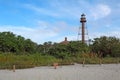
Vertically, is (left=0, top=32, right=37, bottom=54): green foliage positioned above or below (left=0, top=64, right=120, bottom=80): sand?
above

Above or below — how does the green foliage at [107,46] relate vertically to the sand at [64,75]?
above

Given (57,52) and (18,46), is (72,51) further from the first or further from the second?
(18,46)

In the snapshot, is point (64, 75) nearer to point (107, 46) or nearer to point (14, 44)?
point (14, 44)

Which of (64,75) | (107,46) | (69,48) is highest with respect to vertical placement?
(107,46)

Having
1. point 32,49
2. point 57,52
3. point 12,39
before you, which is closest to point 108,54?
point 57,52

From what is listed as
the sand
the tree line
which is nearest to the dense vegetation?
the tree line

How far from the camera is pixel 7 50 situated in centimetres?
6006

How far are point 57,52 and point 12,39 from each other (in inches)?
388

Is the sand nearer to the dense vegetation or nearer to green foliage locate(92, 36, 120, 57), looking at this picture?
the dense vegetation

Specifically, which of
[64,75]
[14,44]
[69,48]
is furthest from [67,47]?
[64,75]

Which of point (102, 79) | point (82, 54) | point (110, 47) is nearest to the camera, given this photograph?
point (102, 79)

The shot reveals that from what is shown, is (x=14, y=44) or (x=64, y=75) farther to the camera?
(x=14, y=44)

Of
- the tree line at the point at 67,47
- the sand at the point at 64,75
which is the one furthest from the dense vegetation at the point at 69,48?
the sand at the point at 64,75

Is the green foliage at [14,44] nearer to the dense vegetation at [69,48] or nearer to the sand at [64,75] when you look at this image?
the dense vegetation at [69,48]
